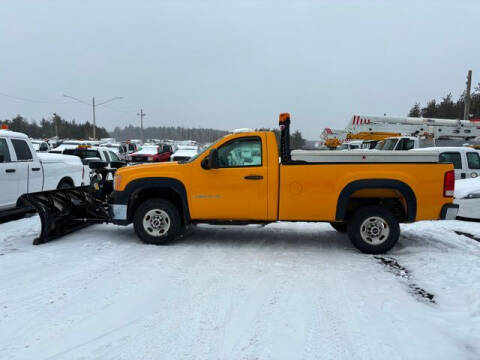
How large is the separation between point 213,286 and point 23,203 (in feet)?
13.6

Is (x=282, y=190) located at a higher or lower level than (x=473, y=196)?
higher

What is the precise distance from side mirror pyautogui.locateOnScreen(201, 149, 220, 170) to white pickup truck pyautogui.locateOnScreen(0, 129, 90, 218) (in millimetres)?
3758

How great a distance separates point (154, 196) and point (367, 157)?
3.74m

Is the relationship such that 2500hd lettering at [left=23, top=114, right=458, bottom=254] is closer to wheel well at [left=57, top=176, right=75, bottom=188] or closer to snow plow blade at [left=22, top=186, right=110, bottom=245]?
snow plow blade at [left=22, top=186, right=110, bottom=245]

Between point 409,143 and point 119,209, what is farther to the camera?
point 409,143

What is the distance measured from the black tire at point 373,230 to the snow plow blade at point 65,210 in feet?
14.7

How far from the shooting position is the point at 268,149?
6.20 metres

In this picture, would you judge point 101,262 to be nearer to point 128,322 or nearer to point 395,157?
point 128,322

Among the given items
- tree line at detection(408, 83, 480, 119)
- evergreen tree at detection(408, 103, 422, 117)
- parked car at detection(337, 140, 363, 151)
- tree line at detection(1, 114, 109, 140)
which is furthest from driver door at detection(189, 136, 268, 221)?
tree line at detection(1, 114, 109, 140)

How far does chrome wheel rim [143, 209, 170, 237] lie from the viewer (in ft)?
21.0

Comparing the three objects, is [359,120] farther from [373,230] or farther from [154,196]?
[154,196]

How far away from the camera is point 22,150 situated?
335 inches

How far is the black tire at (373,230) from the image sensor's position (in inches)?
235

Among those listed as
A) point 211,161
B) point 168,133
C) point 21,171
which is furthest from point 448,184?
point 168,133
